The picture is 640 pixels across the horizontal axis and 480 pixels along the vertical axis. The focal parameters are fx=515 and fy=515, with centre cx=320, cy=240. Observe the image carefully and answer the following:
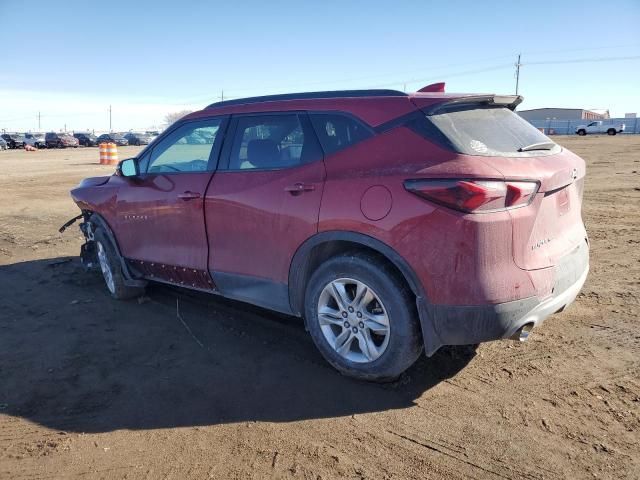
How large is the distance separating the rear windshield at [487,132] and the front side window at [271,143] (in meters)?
0.92

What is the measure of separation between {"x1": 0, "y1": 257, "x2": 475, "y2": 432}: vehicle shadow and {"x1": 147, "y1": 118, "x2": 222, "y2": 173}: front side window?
1.33 metres

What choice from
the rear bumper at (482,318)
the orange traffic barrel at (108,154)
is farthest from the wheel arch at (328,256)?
the orange traffic barrel at (108,154)

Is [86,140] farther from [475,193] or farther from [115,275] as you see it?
[475,193]

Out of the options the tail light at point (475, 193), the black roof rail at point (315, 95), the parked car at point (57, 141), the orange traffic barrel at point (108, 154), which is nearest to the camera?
the tail light at point (475, 193)

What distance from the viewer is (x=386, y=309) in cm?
314

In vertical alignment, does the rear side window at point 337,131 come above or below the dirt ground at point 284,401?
above

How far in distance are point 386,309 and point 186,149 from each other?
7.86ft

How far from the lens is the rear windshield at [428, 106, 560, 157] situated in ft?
10.1

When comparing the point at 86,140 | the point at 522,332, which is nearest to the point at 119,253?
the point at 522,332

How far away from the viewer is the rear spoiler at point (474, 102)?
10.5 ft

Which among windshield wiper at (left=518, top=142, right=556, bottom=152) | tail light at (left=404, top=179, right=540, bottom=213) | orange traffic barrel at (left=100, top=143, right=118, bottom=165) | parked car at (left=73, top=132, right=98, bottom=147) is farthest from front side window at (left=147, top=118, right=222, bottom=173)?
parked car at (left=73, top=132, right=98, bottom=147)

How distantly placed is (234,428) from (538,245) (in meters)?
2.08

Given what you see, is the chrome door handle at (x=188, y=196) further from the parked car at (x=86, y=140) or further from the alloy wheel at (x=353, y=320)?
the parked car at (x=86, y=140)

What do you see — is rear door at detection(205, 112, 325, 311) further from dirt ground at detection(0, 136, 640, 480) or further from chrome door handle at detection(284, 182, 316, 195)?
dirt ground at detection(0, 136, 640, 480)
